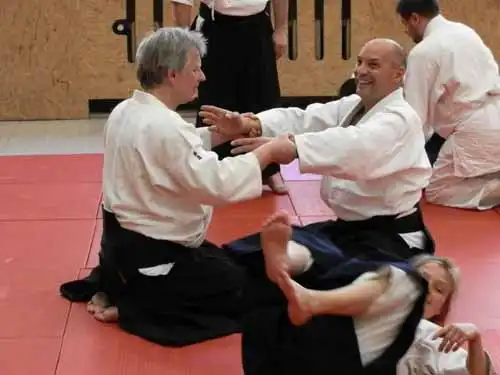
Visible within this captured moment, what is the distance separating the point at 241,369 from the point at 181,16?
2.89 m

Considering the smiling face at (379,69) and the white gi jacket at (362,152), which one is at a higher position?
the smiling face at (379,69)

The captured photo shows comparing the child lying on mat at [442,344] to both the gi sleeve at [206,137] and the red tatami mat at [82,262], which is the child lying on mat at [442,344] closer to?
the red tatami mat at [82,262]

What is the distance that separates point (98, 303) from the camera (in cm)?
406

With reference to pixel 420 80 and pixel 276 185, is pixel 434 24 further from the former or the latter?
pixel 276 185

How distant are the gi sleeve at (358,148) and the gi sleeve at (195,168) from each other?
0.22 metres

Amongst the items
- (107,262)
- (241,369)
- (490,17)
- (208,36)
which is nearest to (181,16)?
(208,36)

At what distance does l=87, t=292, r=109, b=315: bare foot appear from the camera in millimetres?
4031

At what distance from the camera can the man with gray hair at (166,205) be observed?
3682 millimetres

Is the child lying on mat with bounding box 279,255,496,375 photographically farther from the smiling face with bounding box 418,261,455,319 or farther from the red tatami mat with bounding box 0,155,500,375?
the red tatami mat with bounding box 0,155,500,375

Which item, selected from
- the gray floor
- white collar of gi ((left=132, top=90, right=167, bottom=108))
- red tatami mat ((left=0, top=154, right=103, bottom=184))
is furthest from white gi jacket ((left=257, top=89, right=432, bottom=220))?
the gray floor

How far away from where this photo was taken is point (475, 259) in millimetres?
4691

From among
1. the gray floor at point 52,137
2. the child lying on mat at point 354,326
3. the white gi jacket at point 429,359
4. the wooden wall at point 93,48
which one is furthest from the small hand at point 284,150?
the wooden wall at point 93,48

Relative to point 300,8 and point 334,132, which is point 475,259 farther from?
point 300,8

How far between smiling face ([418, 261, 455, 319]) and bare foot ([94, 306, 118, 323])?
4.35ft
